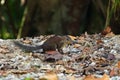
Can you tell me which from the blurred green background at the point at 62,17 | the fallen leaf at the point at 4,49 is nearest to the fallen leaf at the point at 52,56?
Answer: the fallen leaf at the point at 4,49

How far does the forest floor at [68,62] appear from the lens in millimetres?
3434

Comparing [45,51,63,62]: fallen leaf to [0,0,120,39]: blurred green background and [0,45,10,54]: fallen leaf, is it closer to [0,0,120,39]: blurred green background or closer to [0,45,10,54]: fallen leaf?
[0,45,10,54]: fallen leaf

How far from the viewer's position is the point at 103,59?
12.7ft

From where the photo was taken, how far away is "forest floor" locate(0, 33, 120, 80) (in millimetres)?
3434

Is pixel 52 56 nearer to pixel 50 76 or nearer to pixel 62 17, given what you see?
pixel 50 76

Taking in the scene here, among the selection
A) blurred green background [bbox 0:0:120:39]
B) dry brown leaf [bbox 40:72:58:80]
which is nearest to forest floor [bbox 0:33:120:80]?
dry brown leaf [bbox 40:72:58:80]

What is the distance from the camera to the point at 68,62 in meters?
3.83

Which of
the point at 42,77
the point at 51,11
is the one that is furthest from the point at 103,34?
the point at 51,11

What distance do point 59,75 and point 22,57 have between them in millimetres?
623

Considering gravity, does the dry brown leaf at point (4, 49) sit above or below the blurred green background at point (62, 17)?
below

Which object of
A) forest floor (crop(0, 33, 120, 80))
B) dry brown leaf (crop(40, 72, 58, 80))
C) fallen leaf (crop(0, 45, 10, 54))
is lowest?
dry brown leaf (crop(40, 72, 58, 80))

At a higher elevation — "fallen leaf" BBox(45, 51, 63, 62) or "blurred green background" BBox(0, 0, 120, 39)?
"blurred green background" BBox(0, 0, 120, 39)

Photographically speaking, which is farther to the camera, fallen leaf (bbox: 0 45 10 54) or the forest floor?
fallen leaf (bbox: 0 45 10 54)

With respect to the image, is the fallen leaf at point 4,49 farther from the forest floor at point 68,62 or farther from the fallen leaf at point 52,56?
the fallen leaf at point 52,56
